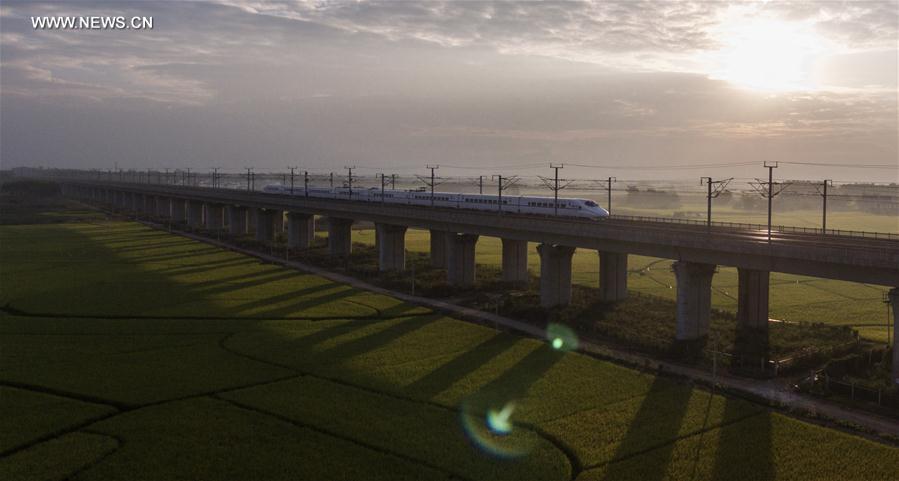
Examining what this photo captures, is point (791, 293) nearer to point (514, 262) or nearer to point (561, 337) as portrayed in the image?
point (514, 262)

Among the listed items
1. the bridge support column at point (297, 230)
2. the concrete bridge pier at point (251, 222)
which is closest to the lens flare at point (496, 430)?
the bridge support column at point (297, 230)

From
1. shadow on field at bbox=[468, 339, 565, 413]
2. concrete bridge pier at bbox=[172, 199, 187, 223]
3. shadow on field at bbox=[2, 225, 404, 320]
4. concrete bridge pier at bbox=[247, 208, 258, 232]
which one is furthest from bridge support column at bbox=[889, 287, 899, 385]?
concrete bridge pier at bbox=[172, 199, 187, 223]

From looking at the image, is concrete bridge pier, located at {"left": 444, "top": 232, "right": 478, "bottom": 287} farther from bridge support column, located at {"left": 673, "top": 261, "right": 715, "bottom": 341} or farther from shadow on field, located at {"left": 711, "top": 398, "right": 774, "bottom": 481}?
shadow on field, located at {"left": 711, "top": 398, "right": 774, "bottom": 481}

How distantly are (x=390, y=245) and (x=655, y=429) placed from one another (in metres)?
65.0

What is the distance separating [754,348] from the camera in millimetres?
55375

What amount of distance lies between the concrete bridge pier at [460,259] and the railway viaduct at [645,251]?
Answer: 12 cm

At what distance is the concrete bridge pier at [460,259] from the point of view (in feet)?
283

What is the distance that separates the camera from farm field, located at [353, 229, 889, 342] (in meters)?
69.9

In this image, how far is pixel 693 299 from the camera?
2291 inches

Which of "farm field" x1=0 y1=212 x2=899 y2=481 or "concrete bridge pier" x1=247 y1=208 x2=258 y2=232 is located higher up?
"concrete bridge pier" x1=247 y1=208 x2=258 y2=232

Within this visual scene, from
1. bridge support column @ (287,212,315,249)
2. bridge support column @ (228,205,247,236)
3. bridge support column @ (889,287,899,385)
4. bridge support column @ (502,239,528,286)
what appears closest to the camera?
bridge support column @ (889,287,899,385)

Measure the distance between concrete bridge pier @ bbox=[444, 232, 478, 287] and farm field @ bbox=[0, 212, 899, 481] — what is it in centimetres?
1930

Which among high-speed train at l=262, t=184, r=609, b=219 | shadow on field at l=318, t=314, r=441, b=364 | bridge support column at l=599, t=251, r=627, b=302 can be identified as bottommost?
shadow on field at l=318, t=314, r=441, b=364

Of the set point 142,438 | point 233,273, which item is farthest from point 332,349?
point 233,273
